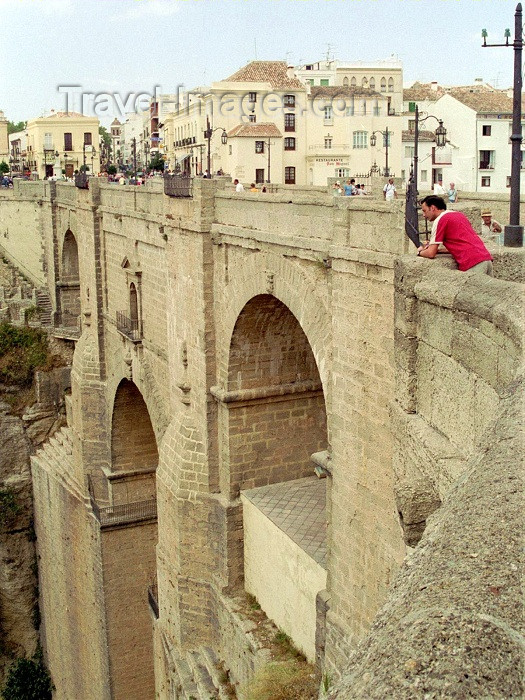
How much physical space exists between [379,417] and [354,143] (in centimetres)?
3369

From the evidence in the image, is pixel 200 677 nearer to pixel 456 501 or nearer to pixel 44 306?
pixel 456 501

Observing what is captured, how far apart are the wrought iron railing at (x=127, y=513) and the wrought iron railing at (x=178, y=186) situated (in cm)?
762

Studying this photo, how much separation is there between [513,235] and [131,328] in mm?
10519

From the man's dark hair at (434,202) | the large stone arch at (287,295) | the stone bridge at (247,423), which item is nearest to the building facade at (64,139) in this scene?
the stone bridge at (247,423)

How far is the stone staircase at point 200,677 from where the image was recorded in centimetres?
1252

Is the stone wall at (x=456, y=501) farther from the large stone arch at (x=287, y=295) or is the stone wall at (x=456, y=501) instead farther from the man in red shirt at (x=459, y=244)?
the large stone arch at (x=287, y=295)

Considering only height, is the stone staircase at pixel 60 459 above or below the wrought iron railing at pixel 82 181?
below

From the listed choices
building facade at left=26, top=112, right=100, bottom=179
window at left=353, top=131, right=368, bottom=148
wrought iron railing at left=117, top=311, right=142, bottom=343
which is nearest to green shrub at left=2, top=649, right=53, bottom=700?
wrought iron railing at left=117, top=311, right=142, bottom=343

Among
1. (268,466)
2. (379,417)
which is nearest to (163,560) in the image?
(268,466)

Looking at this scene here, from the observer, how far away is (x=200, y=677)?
12.9 m

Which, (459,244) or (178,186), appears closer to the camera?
(459,244)

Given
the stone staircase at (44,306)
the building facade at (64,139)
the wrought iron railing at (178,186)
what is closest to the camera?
the wrought iron railing at (178,186)

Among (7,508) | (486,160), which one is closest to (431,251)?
(7,508)

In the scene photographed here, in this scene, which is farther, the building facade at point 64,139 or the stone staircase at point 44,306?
the building facade at point 64,139
